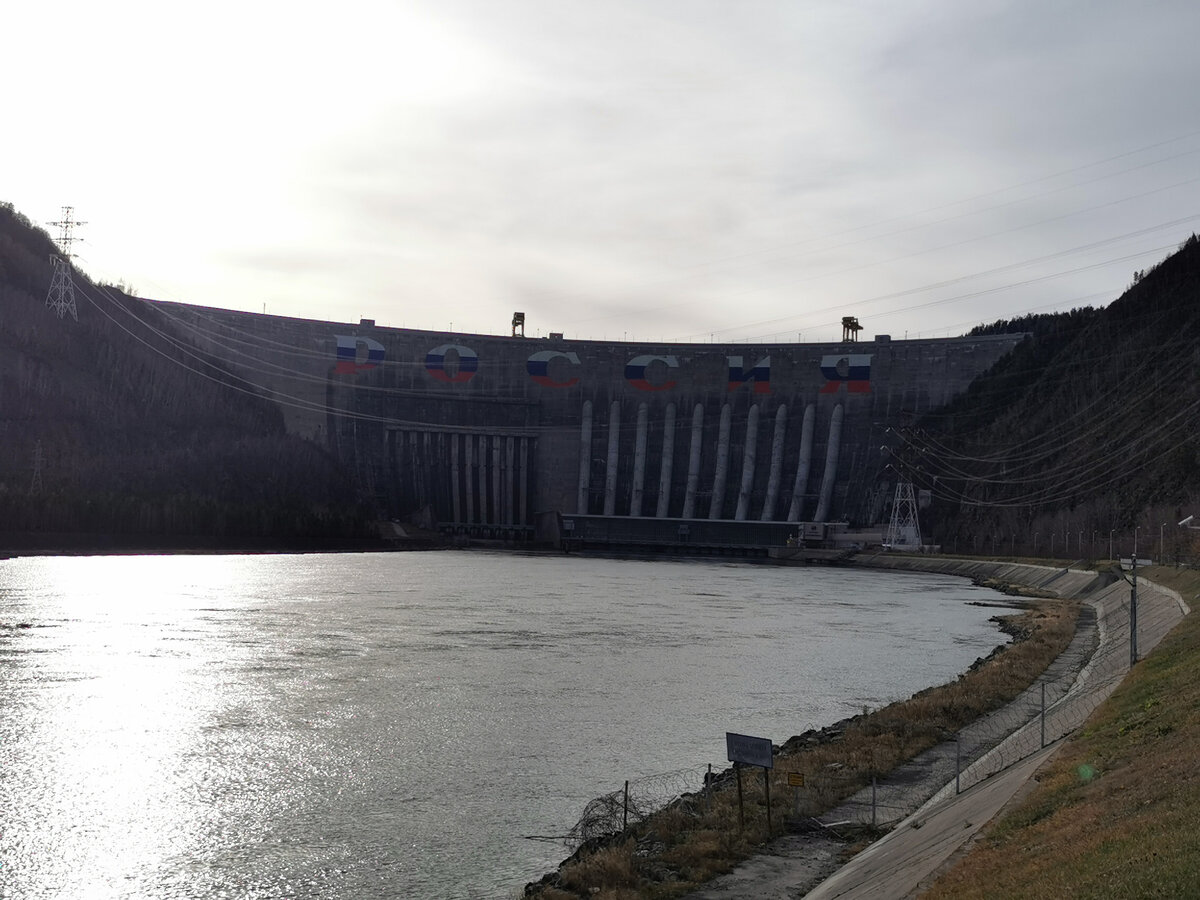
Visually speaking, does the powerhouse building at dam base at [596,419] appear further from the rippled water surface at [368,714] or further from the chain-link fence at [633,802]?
the chain-link fence at [633,802]

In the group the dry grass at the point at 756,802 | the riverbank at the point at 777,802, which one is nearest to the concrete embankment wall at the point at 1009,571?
the riverbank at the point at 777,802

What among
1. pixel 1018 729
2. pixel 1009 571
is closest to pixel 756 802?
pixel 1018 729

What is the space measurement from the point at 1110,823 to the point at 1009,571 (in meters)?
92.0

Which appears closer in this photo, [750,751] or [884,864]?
[884,864]

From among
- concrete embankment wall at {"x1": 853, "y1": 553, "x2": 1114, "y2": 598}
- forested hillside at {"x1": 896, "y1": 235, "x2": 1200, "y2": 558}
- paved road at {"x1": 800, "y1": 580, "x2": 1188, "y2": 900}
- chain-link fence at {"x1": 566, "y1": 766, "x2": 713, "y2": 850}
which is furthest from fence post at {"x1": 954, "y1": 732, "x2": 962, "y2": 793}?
forested hillside at {"x1": 896, "y1": 235, "x2": 1200, "y2": 558}

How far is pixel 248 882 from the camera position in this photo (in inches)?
778

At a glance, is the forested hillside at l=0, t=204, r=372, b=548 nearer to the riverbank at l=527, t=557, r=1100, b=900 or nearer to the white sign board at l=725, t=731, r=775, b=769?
the riverbank at l=527, t=557, r=1100, b=900

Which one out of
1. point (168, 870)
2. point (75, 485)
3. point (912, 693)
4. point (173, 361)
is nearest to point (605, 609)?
point (912, 693)

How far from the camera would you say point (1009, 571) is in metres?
101

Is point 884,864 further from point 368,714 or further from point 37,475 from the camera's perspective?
point 37,475

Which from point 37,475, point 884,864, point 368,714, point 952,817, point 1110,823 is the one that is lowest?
point 368,714

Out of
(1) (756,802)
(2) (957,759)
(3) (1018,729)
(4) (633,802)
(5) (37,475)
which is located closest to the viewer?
(1) (756,802)

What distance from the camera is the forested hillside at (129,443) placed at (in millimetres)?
107312

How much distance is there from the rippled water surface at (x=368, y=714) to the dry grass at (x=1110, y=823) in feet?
28.5
